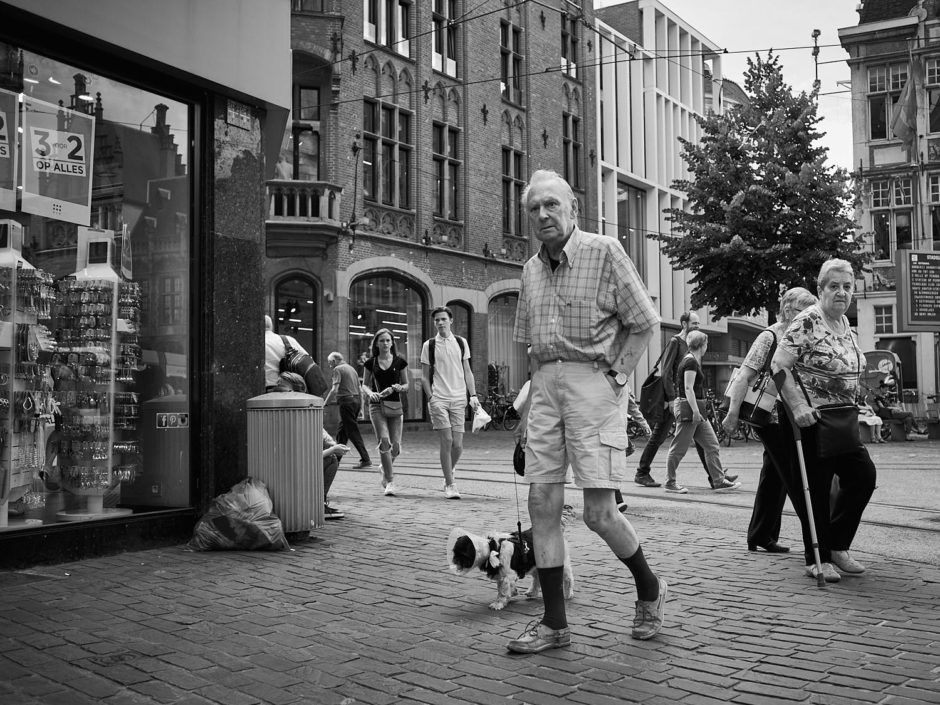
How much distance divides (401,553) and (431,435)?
18214 mm

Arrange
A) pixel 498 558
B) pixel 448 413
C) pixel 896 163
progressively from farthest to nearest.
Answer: pixel 896 163
pixel 448 413
pixel 498 558

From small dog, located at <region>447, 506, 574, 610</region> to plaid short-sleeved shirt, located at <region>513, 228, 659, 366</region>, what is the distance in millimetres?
1068

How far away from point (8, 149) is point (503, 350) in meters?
26.3

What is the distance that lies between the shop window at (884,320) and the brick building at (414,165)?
43.1 feet

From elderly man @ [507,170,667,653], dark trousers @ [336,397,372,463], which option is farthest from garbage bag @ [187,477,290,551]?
dark trousers @ [336,397,372,463]

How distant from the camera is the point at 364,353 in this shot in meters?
25.9

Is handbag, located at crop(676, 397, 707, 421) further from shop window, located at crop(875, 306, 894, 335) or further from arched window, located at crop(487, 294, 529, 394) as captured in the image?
shop window, located at crop(875, 306, 894, 335)

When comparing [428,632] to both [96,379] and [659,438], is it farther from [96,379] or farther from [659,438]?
[659,438]

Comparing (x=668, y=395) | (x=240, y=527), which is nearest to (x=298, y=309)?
(x=668, y=395)

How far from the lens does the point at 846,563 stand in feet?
19.0

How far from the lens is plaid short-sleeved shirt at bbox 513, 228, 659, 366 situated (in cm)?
426

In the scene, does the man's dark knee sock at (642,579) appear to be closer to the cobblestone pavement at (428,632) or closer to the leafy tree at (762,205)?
the cobblestone pavement at (428,632)

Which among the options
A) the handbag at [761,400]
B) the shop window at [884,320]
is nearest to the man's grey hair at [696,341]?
the handbag at [761,400]

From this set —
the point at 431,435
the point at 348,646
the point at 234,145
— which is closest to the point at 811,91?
the point at 431,435
